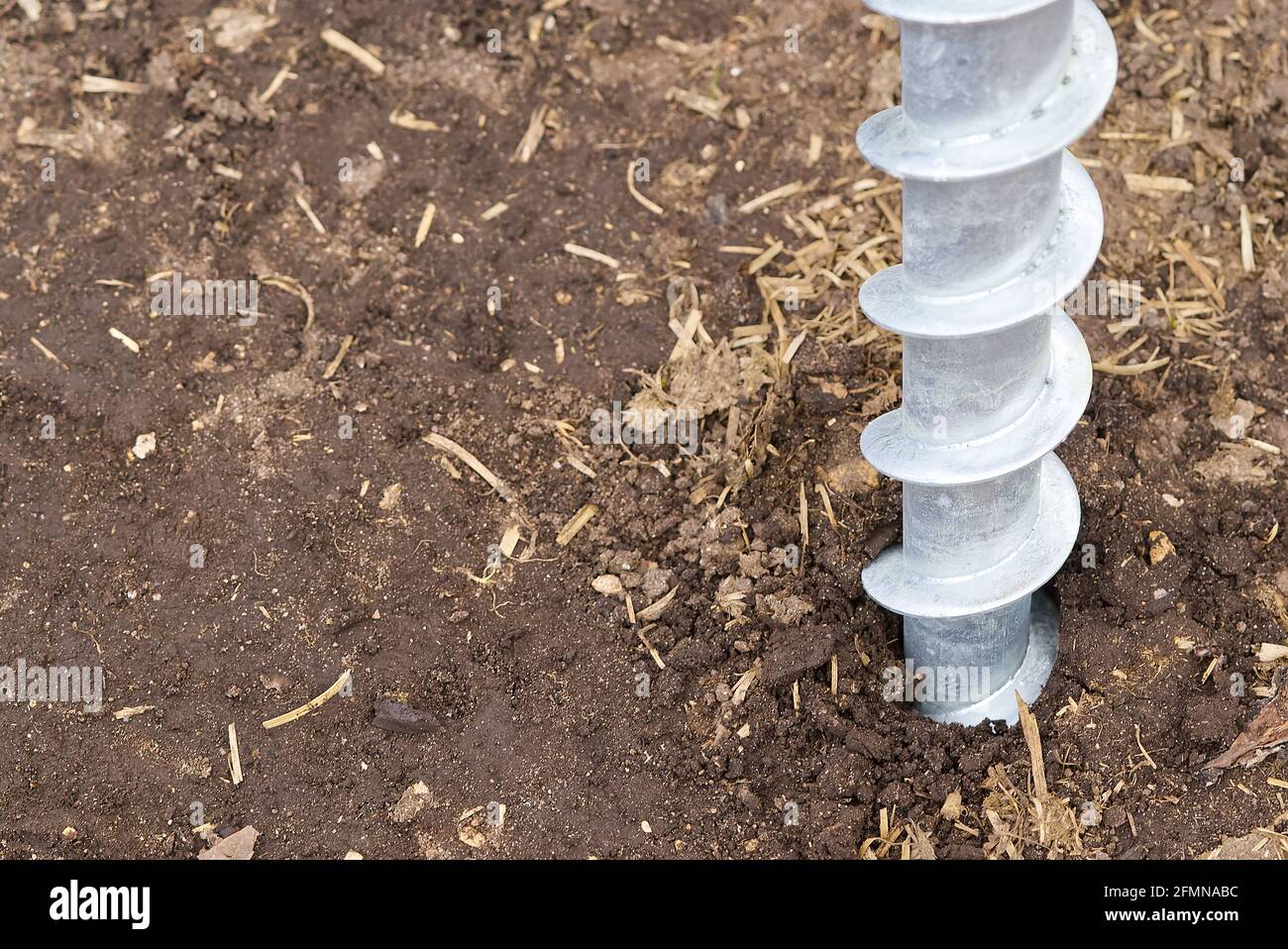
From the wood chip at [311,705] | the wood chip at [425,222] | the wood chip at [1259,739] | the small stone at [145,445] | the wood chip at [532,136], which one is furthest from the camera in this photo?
the wood chip at [532,136]

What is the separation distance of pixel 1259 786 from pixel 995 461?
1409 millimetres

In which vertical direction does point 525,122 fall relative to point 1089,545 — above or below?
above

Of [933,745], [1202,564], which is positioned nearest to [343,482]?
[933,745]

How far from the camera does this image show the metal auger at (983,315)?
2.79 metres

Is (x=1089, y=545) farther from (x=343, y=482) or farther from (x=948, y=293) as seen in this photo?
(x=343, y=482)

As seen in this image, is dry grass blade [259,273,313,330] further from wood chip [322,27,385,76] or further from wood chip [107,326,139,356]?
wood chip [322,27,385,76]

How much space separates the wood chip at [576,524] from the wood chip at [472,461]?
22 centimetres

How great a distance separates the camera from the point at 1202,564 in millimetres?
4320

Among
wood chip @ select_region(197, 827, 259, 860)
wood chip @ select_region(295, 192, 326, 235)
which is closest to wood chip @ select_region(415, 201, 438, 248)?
wood chip @ select_region(295, 192, 326, 235)

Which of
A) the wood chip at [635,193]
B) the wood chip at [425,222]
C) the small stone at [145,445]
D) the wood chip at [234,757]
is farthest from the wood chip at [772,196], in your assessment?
the wood chip at [234,757]

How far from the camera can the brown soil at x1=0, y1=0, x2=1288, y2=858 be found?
4094 millimetres

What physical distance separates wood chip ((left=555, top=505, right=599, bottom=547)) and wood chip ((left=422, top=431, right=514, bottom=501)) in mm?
216

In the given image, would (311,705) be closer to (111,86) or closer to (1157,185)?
Result: (111,86)

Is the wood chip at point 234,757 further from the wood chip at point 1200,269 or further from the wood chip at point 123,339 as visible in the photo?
the wood chip at point 1200,269
